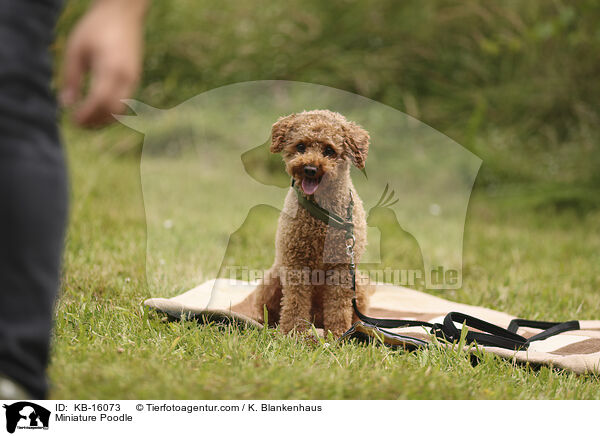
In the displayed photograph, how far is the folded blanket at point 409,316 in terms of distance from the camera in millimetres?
2061

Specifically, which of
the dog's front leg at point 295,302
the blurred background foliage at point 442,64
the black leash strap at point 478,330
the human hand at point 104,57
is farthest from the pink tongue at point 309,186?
the blurred background foliage at point 442,64

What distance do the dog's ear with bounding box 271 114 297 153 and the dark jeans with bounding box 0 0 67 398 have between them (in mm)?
1044

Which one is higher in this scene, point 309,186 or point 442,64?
point 442,64

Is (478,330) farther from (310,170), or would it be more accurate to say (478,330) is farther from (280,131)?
(280,131)

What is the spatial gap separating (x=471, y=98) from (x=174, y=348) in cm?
491

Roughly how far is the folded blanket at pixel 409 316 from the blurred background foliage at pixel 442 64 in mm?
2796

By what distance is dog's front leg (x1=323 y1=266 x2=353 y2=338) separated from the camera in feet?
6.96

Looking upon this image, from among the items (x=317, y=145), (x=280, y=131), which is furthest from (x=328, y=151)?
(x=280, y=131)

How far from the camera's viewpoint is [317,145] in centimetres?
201

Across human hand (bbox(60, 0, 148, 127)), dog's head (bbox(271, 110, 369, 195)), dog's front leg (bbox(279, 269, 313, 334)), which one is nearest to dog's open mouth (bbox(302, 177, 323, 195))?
dog's head (bbox(271, 110, 369, 195))

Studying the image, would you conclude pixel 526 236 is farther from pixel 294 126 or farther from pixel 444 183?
pixel 294 126

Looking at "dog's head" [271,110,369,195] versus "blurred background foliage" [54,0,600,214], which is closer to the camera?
"dog's head" [271,110,369,195]

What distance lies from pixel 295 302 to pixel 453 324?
612 millimetres
